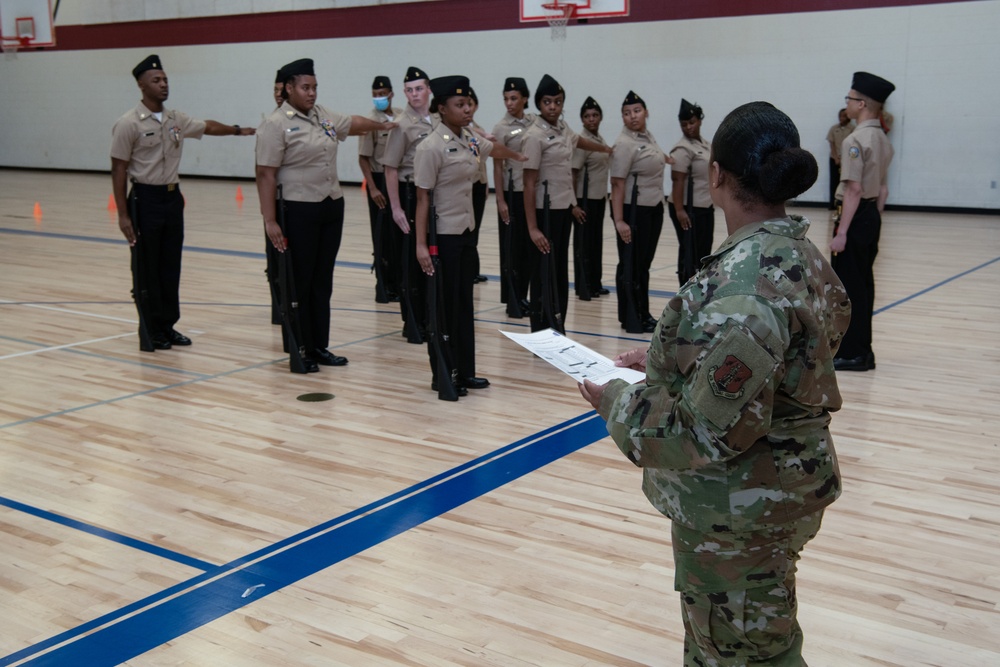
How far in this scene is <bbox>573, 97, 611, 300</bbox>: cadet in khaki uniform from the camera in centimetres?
806

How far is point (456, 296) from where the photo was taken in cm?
532

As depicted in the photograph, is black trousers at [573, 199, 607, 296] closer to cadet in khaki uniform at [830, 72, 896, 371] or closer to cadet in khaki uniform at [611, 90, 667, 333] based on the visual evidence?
cadet in khaki uniform at [611, 90, 667, 333]

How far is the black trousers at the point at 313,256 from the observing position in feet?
19.2

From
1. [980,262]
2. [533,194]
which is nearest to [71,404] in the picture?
[533,194]

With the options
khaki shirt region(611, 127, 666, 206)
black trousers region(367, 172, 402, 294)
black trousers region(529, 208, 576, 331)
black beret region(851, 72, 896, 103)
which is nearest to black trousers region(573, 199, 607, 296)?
khaki shirt region(611, 127, 666, 206)

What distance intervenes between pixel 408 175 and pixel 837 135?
8.90 meters

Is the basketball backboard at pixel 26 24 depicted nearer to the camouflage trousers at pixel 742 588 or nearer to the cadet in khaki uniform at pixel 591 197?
the cadet in khaki uniform at pixel 591 197

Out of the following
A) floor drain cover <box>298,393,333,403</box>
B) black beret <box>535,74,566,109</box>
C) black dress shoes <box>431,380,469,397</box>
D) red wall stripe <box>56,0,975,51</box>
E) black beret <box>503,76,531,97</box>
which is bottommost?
floor drain cover <box>298,393,333,403</box>

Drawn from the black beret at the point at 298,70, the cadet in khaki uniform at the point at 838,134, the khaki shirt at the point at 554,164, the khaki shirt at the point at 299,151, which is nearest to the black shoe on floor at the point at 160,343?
the khaki shirt at the point at 299,151

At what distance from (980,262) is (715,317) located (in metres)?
9.40

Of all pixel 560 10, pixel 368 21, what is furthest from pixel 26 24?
pixel 560 10

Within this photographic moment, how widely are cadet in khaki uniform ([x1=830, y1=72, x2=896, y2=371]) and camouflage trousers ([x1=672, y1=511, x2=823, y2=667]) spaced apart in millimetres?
3905

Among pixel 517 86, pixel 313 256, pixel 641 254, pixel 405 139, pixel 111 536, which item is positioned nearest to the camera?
pixel 111 536

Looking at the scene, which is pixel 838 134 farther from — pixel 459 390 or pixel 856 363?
pixel 459 390
